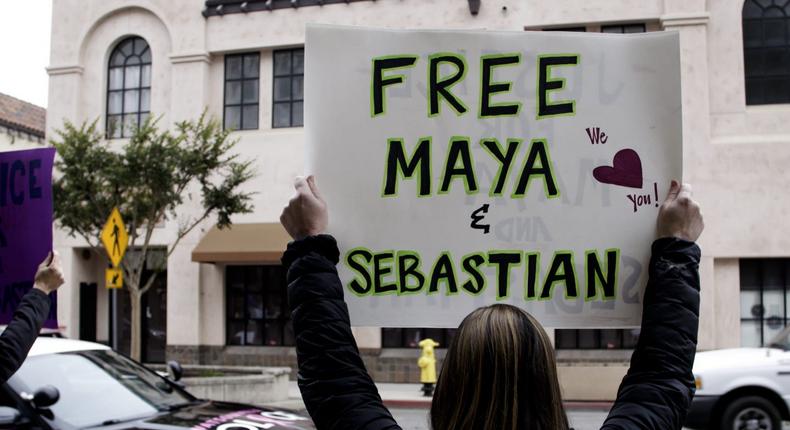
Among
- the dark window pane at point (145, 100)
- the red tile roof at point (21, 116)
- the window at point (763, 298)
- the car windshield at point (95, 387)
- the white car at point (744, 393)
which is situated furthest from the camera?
the red tile roof at point (21, 116)

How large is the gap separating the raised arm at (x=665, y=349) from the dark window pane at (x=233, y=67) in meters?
21.1

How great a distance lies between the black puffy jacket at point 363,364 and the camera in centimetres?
198

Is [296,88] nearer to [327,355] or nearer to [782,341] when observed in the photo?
[782,341]

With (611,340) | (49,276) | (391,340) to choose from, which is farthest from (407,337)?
(49,276)

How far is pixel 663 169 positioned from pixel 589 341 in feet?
58.0

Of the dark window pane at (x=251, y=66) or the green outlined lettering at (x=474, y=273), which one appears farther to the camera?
the dark window pane at (x=251, y=66)

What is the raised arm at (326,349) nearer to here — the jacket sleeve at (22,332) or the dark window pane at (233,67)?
the jacket sleeve at (22,332)

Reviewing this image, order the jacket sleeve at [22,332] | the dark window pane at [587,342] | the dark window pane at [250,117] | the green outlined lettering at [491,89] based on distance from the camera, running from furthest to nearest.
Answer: the dark window pane at [250,117] → the dark window pane at [587,342] → the jacket sleeve at [22,332] → the green outlined lettering at [491,89]

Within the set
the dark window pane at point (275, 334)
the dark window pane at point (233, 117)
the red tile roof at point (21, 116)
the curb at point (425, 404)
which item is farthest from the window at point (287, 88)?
the red tile roof at point (21, 116)

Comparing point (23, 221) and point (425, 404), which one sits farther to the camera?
point (425, 404)

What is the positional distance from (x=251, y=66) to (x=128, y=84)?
3.57m

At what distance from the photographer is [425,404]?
55.1 feet

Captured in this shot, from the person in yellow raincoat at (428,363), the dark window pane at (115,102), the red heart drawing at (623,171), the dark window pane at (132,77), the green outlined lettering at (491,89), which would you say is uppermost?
the dark window pane at (132,77)

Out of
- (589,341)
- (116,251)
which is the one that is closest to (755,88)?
(589,341)
